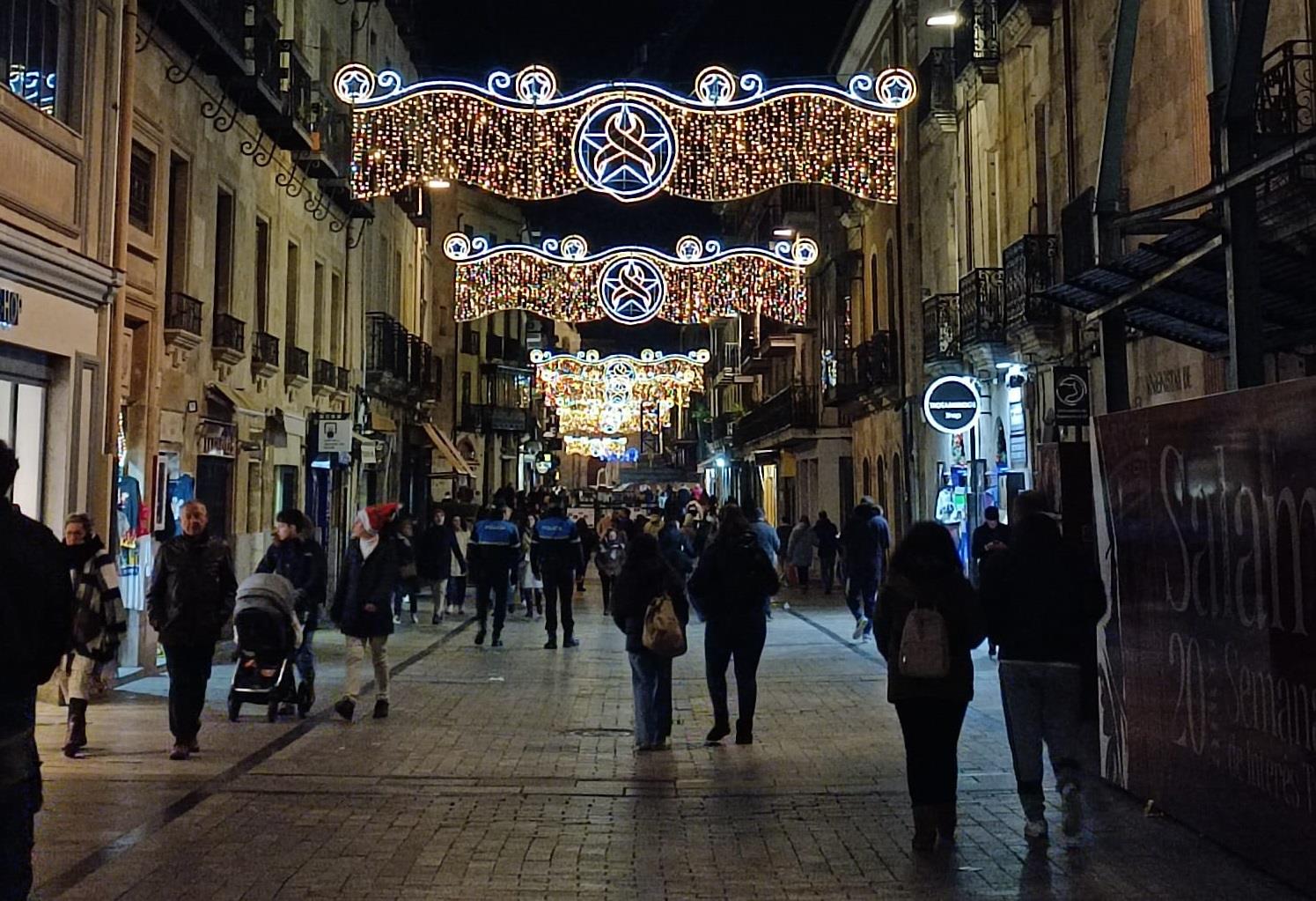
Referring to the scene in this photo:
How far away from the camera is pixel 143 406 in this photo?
14.9m

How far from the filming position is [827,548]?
96.7 ft

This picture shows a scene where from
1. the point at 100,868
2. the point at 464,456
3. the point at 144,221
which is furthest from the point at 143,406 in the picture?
the point at 464,456

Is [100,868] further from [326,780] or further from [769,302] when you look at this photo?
[769,302]

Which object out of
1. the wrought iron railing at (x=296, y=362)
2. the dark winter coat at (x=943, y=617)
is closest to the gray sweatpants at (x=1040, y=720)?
the dark winter coat at (x=943, y=617)

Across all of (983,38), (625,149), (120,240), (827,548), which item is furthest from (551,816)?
(827,548)

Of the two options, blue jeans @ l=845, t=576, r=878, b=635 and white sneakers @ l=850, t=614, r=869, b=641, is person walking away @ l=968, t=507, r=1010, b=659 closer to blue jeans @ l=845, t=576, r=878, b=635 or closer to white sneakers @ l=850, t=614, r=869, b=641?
blue jeans @ l=845, t=576, r=878, b=635

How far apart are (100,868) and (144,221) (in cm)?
998

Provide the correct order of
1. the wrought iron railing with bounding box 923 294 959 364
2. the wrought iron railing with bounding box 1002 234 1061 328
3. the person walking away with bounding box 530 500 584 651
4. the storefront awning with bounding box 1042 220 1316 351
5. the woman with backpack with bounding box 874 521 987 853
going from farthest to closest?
the wrought iron railing with bounding box 923 294 959 364 < the wrought iron railing with bounding box 1002 234 1061 328 < the person walking away with bounding box 530 500 584 651 < the storefront awning with bounding box 1042 220 1316 351 < the woman with backpack with bounding box 874 521 987 853

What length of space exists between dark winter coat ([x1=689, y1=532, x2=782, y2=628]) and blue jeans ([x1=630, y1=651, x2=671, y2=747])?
1.78 ft

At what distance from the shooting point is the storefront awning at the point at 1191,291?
8852 millimetres

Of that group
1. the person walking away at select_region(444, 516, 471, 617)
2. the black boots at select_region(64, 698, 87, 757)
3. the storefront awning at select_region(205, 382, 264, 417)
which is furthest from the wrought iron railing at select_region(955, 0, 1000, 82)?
the black boots at select_region(64, 698, 87, 757)

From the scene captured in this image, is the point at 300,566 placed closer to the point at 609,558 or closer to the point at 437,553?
the point at 437,553

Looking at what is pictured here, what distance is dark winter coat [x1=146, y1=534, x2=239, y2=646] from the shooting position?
968cm

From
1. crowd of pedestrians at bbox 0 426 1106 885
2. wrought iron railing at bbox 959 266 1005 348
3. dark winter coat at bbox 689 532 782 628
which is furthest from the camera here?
wrought iron railing at bbox 959 266 1005 348
